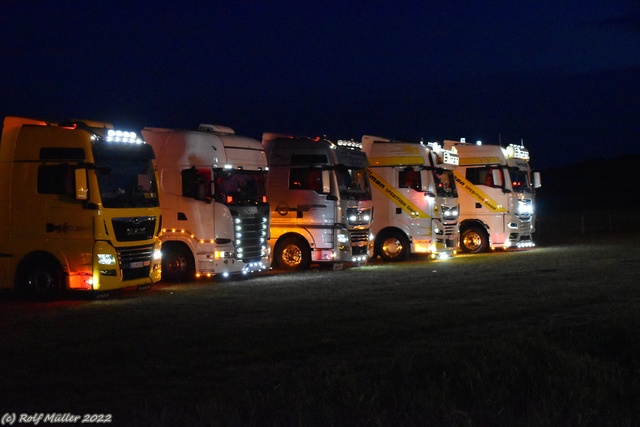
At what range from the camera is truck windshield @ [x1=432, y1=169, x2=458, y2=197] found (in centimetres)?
2669

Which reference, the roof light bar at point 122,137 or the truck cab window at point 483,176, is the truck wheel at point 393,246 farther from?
the roof light bar at point 122,137

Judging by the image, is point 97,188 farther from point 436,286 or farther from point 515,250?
point 515,250

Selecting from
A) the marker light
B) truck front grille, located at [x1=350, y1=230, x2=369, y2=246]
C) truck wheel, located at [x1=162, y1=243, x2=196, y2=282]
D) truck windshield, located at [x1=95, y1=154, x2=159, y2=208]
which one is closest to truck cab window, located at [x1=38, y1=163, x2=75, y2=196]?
truck windshield, located at [x1=95, y1=154, x2=159, y2=208]

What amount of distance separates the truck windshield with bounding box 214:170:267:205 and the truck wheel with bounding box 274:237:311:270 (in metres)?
2.59

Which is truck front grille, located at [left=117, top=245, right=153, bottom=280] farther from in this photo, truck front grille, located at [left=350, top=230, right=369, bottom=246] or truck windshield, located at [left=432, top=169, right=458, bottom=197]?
truck windshield, located at [left=432, top=169, right=458, bottom=197]

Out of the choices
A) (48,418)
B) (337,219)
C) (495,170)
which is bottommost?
(48,418)

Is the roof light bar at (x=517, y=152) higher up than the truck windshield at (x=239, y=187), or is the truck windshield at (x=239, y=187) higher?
the roof light bar at (x=517, y=152)

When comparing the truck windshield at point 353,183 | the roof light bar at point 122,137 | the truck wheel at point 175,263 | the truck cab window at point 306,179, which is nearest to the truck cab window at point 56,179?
the roof light bar at point 122,137

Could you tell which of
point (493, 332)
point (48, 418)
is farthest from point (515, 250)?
point (48, 418)

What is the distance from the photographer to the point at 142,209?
56.3 feet

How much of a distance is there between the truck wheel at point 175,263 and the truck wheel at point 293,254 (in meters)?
3.85

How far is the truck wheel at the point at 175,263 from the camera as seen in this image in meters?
20.1

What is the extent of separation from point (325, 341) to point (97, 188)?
678 cm

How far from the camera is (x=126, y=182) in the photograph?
16953mm
